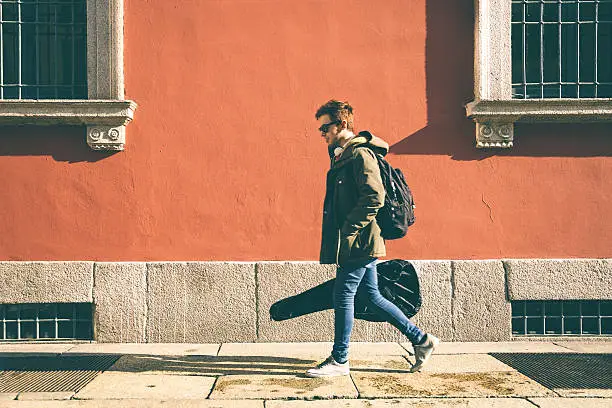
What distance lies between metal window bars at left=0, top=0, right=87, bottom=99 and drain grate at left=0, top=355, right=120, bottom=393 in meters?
2.42

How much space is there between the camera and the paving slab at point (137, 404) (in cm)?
458

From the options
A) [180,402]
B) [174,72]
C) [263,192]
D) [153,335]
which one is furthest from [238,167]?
[180,402]

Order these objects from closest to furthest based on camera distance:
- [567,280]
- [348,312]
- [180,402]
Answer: [180,402]
[348,312]
[567,280]

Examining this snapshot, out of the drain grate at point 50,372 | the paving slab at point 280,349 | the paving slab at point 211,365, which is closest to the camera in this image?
the drain grate at point 50,372

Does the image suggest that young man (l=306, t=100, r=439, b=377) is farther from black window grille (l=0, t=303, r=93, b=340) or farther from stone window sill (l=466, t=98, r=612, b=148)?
black window grille (l=0, t=303, r=93, b=340)

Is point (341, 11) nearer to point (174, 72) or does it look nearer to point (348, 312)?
point (174, 72)

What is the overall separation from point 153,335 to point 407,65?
334 cm

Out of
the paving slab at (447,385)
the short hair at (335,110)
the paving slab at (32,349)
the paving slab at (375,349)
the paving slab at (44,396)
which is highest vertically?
the short hair at (335,110)

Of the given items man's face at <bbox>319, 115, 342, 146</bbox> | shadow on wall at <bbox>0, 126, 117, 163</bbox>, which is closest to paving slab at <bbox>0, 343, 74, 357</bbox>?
shadow on wall at <bbox>0, 126, 117, 163</bbox>

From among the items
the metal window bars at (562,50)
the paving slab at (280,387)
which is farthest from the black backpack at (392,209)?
the metal window bars at (562,50)

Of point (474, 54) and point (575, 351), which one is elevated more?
point (474, 54)

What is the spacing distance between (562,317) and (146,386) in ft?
12.8

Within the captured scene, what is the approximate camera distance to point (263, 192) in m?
6.86

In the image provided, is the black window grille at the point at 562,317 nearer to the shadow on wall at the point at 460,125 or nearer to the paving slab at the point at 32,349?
the shadow on wall at the point at 460,125
